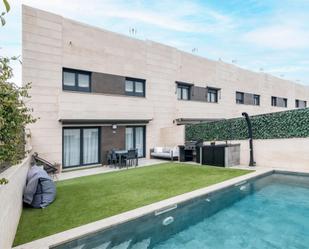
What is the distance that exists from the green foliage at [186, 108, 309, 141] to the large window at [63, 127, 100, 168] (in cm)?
684

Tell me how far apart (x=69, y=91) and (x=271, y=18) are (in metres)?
13.1

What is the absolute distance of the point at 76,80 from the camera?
46.4 feet

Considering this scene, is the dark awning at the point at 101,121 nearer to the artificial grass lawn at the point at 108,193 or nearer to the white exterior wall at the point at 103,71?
the white exterior wall at the point at 103,71

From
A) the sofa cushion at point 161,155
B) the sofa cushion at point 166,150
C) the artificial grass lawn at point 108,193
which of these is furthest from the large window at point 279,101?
the artificial grass lawn at point 108,193

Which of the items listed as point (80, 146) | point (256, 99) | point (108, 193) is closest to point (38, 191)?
point (108, 193)

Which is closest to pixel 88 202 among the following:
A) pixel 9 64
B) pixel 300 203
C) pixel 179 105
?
pixel 9 64

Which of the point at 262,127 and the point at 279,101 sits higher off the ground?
the point at 279,101

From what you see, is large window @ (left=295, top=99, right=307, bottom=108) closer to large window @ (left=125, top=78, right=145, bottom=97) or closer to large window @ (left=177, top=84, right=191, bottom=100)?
large window @ (left=177, top=84, right=191, bottom=100)

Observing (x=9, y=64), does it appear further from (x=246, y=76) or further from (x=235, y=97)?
(x=246, y=76)

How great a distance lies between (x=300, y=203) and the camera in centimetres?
827

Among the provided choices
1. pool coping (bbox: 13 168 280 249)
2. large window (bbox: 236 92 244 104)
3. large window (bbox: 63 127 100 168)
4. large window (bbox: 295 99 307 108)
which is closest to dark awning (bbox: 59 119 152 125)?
large window (bbox: 63 127 100 168)

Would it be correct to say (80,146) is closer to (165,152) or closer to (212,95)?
(165,152)

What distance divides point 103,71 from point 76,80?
1.78 meters

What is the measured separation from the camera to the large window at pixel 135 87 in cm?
1662
